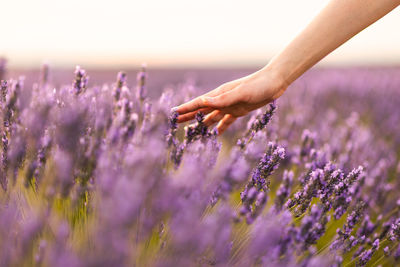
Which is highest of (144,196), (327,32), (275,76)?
(327,32)

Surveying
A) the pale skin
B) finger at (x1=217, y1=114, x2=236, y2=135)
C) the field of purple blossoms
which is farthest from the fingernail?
finger at (x1=217, y1=114, x2=236, y2=135)

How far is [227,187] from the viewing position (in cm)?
109

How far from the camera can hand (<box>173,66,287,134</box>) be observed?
5.42 feet

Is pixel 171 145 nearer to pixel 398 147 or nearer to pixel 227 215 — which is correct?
pixel 227 215

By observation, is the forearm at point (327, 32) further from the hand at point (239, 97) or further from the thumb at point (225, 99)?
the thumb at point (225, 99)

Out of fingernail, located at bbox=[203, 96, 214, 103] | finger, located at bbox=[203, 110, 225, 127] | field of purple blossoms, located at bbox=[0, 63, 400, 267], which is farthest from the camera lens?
finger, located at bbox=[203, 110, 225, 127]

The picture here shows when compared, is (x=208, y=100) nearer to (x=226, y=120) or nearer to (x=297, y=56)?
(x=226, y=120)

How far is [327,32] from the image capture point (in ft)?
5.52

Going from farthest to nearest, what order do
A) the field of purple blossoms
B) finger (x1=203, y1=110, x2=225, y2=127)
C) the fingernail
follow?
finger (x1=203, y1=110, x2=225, y2=127)
the fingernail
the field of purple blossoms

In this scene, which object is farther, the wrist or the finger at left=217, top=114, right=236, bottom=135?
the finger at left=217, top=114, right=236, bottom=135

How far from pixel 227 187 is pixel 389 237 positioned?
85 cm

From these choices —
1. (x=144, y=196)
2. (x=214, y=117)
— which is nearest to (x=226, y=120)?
(x=214, y=117)

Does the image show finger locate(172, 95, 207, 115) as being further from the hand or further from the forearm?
the forearm

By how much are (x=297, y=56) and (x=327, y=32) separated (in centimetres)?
16
